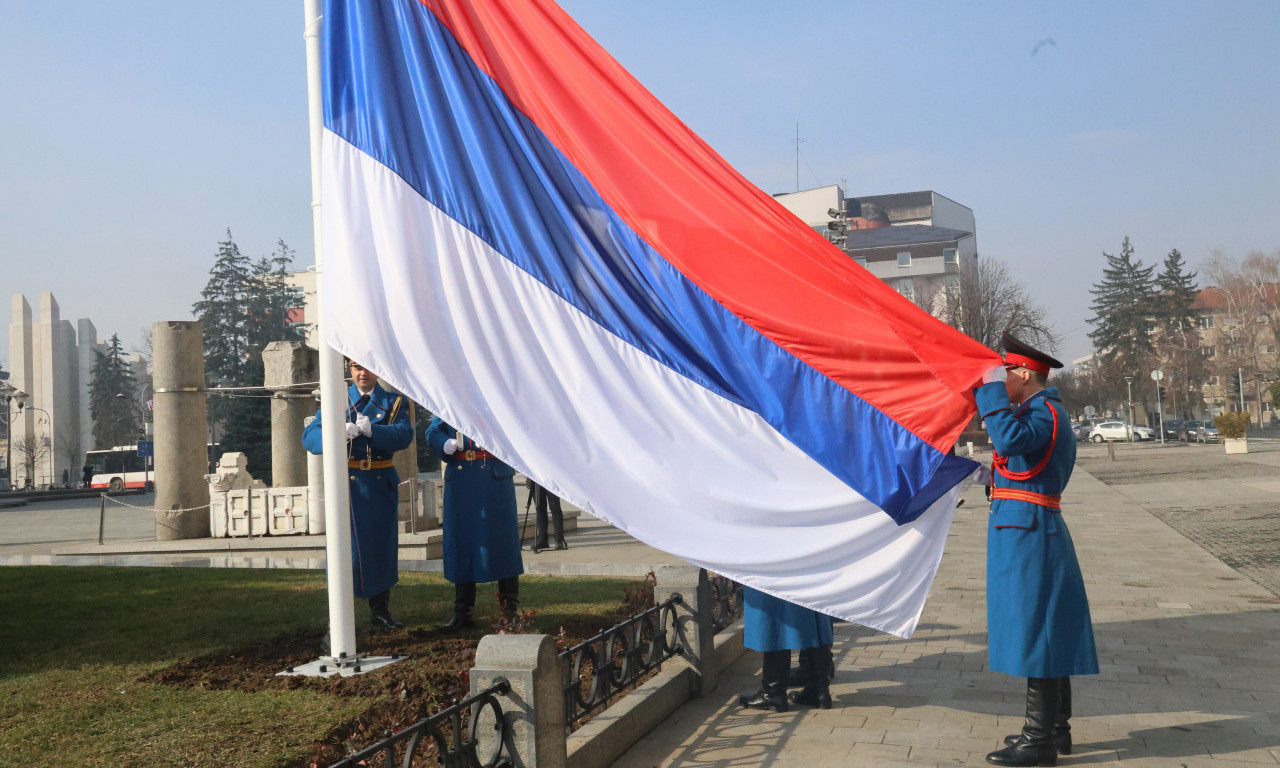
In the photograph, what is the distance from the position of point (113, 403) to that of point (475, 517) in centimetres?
8246

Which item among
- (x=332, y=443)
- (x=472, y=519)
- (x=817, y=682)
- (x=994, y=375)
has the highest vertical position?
(x=994, y=375)

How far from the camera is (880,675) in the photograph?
7426 mm

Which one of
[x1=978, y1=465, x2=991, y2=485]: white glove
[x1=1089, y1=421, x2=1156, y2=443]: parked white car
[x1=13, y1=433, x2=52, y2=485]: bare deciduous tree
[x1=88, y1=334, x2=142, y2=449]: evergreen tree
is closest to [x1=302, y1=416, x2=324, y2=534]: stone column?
[x1=978, y1=465, x2=991, y2=485]: white glove

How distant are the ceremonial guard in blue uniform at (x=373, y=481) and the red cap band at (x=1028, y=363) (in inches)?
158

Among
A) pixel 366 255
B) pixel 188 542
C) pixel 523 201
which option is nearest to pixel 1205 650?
pixel 523 201

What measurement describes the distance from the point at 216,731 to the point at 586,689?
2224mm

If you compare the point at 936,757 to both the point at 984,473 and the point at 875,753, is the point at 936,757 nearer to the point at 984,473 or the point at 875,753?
the point at 875,753

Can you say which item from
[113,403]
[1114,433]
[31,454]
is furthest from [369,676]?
[113,403]

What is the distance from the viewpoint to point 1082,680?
7113 mm

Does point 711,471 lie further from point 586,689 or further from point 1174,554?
point 1174,554

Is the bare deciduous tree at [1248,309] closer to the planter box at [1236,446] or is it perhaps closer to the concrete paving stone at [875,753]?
the planter box at [1236,446]

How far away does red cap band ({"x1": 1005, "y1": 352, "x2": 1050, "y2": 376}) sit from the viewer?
5383 millimetres

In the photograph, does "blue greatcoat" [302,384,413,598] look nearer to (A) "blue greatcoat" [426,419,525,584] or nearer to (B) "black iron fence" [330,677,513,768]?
(A) "blue greatcoat" [426,419,525,584]

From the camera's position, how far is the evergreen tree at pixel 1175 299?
8919cm
